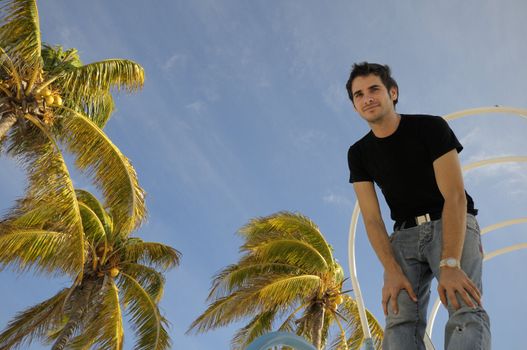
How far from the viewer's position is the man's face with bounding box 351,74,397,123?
108 inches

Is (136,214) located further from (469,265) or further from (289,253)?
(469,265)

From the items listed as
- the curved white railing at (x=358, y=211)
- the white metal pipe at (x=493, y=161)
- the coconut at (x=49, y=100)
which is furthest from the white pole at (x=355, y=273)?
the coconut at (x=49, y=100)

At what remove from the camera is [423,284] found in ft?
8.29

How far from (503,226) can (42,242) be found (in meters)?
10.1

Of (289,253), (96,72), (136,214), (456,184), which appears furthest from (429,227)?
(289,253)

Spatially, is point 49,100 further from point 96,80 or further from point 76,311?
point 76,311

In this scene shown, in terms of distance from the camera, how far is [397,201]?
106 inches

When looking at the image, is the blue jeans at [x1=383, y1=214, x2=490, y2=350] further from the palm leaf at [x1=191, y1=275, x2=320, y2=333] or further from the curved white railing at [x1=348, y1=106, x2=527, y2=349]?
the palm leaf at [x1=191, y1=275, x2=320, y2=333]

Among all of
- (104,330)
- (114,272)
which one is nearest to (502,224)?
(104,330)

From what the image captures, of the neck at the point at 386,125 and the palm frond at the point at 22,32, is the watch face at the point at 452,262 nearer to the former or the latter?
the neck at the point at 386,125

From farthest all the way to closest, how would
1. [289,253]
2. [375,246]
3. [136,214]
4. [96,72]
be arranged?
[289,253] < [96,72] < [136,214] < [375,246]

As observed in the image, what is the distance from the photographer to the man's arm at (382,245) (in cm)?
243

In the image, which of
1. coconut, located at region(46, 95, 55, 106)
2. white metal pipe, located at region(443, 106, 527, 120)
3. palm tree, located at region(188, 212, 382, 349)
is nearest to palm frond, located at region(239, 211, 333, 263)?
palm tree, located at region(188, 212, 382, 349)

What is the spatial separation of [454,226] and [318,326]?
14.2m
